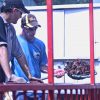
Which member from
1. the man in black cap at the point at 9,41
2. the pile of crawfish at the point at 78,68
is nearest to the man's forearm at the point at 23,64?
the man in black cap at the point at 9,41

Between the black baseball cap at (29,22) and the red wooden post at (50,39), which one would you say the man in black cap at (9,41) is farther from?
the black baseball cap at (29,22)

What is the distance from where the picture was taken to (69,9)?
1095 cm

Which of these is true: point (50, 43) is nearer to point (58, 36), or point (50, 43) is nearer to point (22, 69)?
point (22, 69)

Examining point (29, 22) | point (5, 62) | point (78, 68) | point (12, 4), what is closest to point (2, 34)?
point (5, 62)

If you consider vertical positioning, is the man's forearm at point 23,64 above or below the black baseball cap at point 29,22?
below

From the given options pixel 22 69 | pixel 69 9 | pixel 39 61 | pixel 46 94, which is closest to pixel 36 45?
pixel 39 61

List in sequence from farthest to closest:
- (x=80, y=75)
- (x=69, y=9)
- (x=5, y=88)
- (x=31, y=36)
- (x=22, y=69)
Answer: (x=69, y=9) < (x=80, y=75) < (x=31, y=36) < (x=22, y=69) < (x=5, y=88)

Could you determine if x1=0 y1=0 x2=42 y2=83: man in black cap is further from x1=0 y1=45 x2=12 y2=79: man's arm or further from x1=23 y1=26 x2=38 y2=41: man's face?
x1=23 y1=26 x2=38 y2=41: man's face

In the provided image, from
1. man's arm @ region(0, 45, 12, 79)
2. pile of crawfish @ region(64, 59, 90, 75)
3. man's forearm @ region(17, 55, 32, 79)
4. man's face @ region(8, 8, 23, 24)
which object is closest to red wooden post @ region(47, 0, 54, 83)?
man's arm @ region(0, 45, 12, 79)

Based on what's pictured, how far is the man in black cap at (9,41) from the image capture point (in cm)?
534

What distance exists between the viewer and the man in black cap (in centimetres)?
534

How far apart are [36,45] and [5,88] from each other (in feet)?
8.63

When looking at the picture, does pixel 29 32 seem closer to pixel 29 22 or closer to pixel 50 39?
pixel 29 22

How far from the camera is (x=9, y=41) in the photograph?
5996mm
